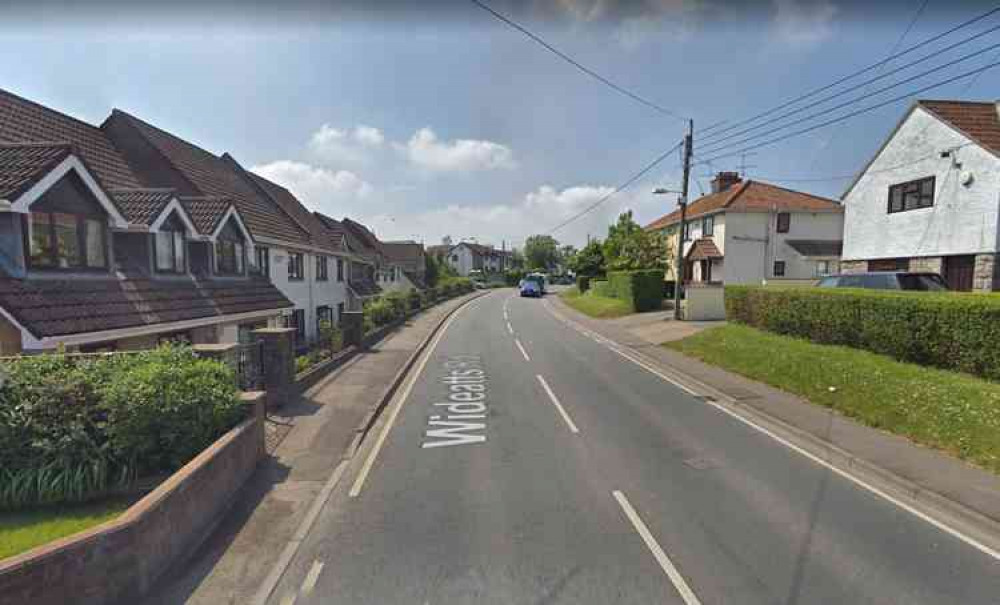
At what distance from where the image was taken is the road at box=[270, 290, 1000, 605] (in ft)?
11.9

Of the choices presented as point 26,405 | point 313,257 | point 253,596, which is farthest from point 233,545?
point 313,257

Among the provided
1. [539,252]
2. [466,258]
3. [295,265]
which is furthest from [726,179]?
[466,258]

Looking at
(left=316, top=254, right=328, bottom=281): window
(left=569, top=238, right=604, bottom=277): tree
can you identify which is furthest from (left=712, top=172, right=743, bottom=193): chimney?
(left=316, top=254, right=328, bottom=281): window

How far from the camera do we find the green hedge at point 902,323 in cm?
801

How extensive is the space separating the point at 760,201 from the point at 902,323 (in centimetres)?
2298

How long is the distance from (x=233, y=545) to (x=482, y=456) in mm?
3226

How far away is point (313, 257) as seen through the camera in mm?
22312

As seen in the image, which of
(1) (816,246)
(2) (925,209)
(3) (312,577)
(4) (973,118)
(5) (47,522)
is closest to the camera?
(3) (312,577)

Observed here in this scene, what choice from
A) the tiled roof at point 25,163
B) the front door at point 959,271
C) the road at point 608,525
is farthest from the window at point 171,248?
the front door at point 959,271

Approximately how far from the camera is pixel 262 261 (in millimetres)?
17609

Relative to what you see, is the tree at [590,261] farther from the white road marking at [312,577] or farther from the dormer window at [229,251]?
the white road marking at [312,577]

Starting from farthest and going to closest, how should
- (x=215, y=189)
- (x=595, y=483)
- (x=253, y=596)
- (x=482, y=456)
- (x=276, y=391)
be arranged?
(x=215, y=189) → (x=276, y=391) → (x=482, y=456) → (x=595, y=483) → (x=253, y=596)

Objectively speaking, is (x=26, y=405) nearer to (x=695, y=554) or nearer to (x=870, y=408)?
(x=695, y=554)

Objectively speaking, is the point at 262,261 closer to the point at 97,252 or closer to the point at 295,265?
the point at 295,265
